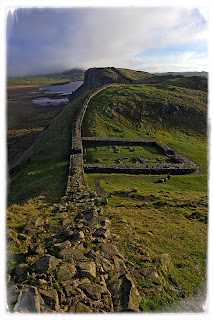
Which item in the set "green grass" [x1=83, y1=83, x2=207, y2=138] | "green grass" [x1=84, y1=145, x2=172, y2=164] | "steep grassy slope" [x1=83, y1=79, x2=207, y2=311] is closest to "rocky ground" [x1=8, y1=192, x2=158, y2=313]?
"steep grassy slope" [x1=83, y1=79, x2=207, y2=311]

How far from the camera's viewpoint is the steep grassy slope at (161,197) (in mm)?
8352

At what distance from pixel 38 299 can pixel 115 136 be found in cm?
3303

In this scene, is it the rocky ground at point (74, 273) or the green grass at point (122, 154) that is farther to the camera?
the green grass at point (122, 154)

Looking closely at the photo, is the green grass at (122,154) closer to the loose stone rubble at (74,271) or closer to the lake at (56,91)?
the loose stone rubble at (74,271)

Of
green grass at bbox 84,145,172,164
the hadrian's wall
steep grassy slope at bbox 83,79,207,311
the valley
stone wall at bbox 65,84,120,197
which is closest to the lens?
the valley

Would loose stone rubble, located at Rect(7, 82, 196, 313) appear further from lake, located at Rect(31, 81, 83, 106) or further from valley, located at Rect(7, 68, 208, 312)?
lake, located at Rect(31, 81, 83, 106)

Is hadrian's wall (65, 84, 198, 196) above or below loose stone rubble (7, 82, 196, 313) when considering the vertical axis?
above

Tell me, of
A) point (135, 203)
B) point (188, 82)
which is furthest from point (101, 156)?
point (188, 82)

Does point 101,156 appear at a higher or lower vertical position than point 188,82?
lower

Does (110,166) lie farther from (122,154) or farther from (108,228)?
(108,228)

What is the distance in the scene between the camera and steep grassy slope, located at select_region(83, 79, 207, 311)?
27.4ft

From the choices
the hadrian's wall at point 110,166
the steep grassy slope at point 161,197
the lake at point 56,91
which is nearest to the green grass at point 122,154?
the hadrian's wall at point 110,166

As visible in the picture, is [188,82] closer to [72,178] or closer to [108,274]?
[72,178]

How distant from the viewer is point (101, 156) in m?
28.9
